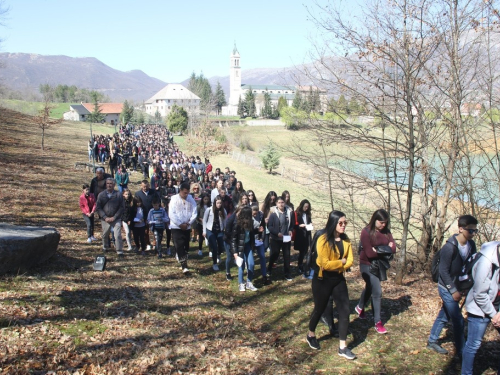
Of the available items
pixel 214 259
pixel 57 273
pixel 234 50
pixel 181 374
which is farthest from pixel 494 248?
pixel 234 50

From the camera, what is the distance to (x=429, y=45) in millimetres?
7766

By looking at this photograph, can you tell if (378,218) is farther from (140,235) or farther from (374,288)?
(140,235)

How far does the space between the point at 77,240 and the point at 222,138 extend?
147 ft

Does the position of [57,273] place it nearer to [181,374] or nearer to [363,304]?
[181,374]

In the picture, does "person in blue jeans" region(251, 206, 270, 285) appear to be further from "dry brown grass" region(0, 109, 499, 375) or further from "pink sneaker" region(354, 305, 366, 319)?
"pink sneaker" region(354, 305, 366, 319)

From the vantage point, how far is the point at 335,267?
16.9ft

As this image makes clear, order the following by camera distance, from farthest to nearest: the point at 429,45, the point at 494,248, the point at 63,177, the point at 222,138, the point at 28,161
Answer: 1. the point at 222,138
2. the point at 28,161
3. the point at 63,177
4. the point at 429,45
5. the point at 494,248

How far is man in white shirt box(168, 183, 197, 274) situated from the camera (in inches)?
318

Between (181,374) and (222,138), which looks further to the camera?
(222,138)

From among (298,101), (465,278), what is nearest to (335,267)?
(465,278)

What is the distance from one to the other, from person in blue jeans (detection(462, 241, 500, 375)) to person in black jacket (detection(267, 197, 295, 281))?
13.6 feet

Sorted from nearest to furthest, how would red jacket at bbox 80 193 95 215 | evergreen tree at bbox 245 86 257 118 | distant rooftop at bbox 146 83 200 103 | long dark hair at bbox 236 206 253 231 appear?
long dark hair at bbox 236 206 253 231, red jacket at bbox 80 193 95 215, evergreen tree at bbox 245 86 257 118, distant rooftop at bbox 146 83 200 103

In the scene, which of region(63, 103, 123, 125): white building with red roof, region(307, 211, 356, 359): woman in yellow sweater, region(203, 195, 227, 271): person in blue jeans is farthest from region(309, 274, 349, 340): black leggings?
region(63, 103, 123, 125): white building with red roof

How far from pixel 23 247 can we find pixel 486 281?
656 centimetres
